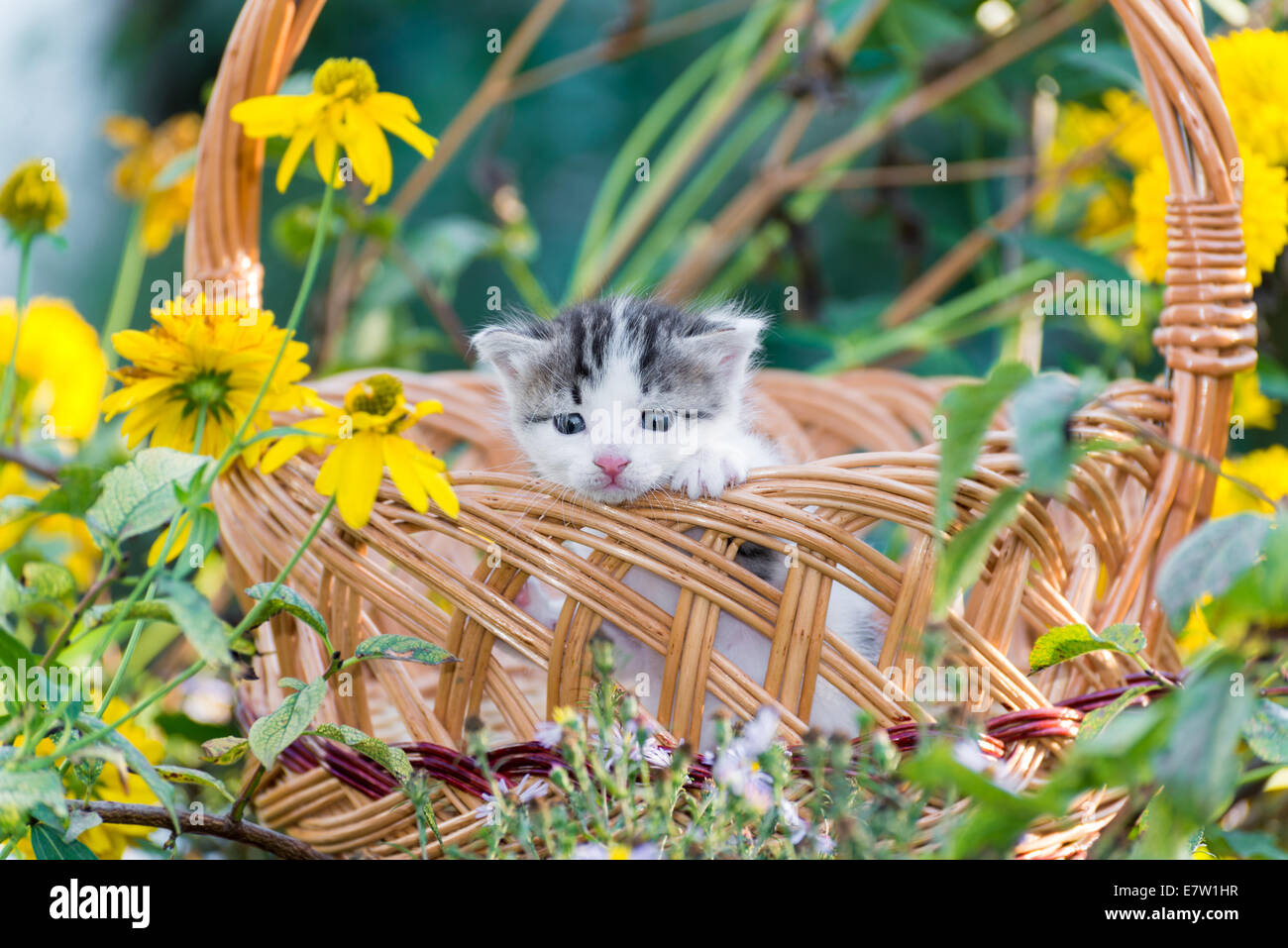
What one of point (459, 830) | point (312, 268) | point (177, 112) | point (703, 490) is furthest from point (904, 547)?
point (177, 112)

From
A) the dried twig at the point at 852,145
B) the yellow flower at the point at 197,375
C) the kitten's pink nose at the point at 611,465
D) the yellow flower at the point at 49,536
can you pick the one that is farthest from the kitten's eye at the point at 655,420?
the dried twig at the point at 852,145

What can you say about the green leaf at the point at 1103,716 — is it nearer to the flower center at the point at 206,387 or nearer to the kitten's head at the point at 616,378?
the kitten's head at the point at 616,378

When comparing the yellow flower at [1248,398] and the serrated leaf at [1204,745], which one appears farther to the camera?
the yellow flower at [1248,398]

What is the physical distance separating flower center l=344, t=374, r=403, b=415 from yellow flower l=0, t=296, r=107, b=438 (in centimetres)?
72

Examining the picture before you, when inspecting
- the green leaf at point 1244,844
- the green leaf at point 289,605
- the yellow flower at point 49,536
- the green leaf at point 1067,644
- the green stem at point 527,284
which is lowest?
the green leaf at point 1244,844

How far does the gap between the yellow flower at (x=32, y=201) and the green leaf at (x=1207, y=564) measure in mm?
858

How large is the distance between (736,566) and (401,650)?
241 mm

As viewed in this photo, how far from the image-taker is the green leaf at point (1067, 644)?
2.30 ft

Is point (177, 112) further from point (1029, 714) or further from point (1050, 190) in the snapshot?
point (1029, 714)

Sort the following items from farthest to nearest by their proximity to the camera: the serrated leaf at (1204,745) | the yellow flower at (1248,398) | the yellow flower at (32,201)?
the yellow flower at (1248,398), the yellow flower at (32,201), the serrated leaf at (1204,745)

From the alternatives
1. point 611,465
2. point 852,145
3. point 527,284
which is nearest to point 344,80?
point 611,465

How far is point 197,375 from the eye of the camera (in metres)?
0.79

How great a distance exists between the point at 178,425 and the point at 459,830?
37 centimetres

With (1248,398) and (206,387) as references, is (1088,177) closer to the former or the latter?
(1248,398)
